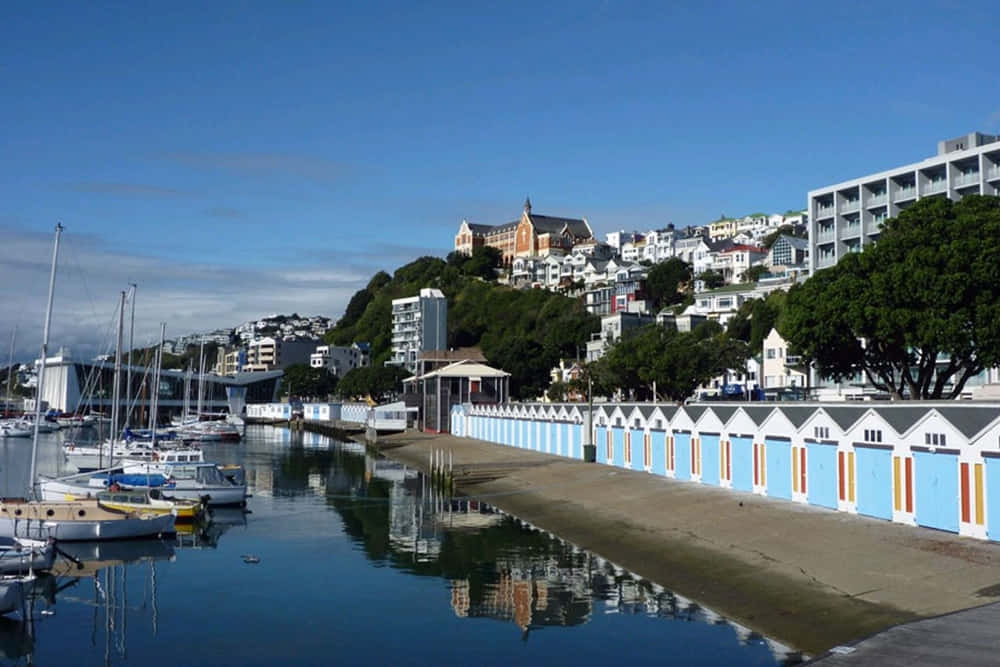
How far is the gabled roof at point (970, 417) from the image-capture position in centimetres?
2739

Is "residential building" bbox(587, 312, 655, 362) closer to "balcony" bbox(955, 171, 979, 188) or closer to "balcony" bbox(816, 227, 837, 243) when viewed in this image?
"balcony" bbox(816, 227, 837, 243)

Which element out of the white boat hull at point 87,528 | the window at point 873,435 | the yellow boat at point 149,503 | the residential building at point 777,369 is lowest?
the white boat hull at point 87,528

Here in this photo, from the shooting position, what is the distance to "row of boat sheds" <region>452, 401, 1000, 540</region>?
91.2 ft

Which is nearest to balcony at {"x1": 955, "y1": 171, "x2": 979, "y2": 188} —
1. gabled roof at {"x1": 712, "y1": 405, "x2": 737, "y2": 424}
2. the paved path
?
gabled roof at {"x1": 712, "y1": 405, "x2": 737, "y2": 424}

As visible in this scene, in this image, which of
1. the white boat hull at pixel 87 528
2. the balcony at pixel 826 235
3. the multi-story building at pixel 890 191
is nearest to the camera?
the white boat hull at pixel 87 528

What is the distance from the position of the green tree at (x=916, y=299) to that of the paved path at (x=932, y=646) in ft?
106

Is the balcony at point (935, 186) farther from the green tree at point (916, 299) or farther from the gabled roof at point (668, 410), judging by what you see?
the gabled roof at point (668, 410)

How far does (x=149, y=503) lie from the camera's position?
141ft

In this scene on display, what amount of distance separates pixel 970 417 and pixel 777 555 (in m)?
7.36

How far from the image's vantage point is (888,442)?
3145 cm

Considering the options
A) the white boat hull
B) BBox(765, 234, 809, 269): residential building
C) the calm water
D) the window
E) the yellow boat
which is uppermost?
BBox(765, 234, 809, 269): residential building

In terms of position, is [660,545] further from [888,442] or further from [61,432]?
[61,432]

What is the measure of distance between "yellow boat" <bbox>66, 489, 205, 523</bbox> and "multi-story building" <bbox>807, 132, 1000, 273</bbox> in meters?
67.2

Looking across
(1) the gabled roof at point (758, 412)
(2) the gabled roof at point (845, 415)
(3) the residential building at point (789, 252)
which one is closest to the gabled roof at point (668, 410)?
(1) the gabled roof at point (758, 412)
